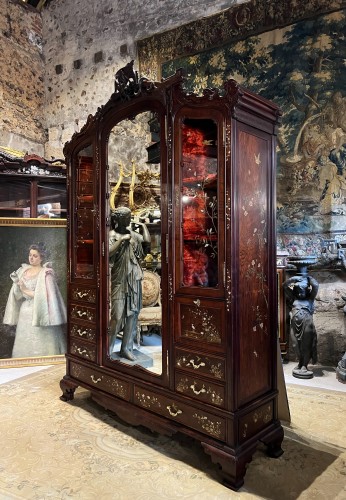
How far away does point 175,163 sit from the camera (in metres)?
2.70

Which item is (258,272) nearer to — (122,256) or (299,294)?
(122,256)

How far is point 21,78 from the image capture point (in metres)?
6.59

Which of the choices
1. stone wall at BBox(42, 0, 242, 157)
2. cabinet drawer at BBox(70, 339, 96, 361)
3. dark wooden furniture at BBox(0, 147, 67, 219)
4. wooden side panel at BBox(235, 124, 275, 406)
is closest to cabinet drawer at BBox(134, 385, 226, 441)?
wooden side panel at BBox(235, 124, 275, 406)

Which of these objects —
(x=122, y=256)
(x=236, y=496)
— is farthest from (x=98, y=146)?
(x=236, y=496)

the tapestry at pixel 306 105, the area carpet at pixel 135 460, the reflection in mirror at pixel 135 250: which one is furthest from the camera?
the tapestry at pixel 306 105

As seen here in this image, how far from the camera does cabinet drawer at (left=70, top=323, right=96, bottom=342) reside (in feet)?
11.5

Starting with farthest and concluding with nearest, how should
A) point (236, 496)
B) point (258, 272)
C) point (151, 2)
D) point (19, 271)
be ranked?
point (151, 2)
point (19, 271)
point (258, 272)
point (236, 496)

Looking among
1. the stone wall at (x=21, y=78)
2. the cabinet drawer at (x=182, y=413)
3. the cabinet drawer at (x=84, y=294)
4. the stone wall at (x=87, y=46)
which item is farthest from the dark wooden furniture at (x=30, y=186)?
the cabinet drawer at (x=182, y=413)

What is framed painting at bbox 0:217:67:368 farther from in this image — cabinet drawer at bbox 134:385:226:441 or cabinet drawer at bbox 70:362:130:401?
cabinet drawer at bbox 134:385:226:441

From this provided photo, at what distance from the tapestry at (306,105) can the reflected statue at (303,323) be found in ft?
1.73

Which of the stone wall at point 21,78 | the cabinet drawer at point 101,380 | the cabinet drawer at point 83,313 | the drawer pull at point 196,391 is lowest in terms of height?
the cabinet drawer at point 101,380

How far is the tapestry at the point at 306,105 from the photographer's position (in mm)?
4590

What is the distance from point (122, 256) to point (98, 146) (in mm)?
1047

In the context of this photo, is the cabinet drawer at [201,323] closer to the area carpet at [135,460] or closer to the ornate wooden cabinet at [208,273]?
the ornate wooden cabinet at [208,273]
